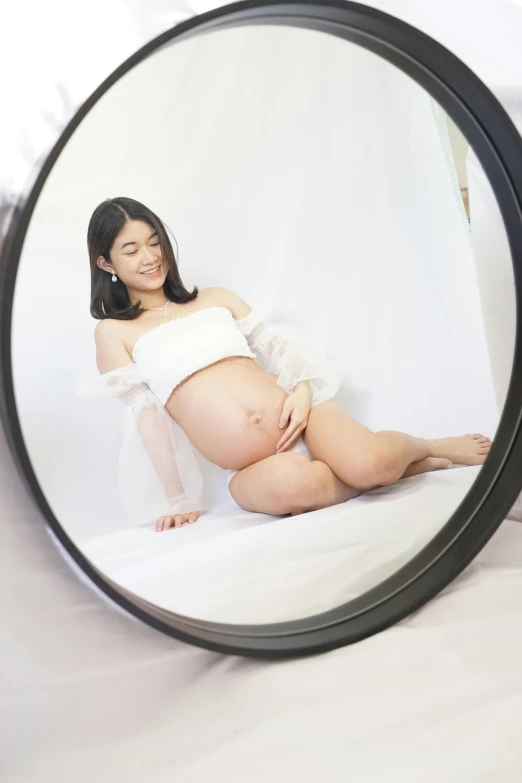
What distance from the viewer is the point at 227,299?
3.45 ft

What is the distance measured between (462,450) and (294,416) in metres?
0.27

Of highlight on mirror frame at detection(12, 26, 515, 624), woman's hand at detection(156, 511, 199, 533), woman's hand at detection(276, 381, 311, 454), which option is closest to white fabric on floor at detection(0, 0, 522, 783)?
highlight on mirror frame at detection(12, 26, 515, 624)

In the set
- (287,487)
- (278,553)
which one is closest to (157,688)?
(278,553)

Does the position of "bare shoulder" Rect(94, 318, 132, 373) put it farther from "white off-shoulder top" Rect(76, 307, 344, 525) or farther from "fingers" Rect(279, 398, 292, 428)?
"fingers" Rect(279, 398, 292, 428)

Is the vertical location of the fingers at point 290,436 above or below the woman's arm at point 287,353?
below

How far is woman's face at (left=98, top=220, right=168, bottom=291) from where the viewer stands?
3.12 feet

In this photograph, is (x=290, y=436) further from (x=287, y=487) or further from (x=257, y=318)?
(x=257, y=318)

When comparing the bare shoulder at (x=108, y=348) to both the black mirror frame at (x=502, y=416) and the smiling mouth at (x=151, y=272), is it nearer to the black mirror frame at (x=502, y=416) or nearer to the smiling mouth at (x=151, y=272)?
the smiling mouth at (x=151, y=272)

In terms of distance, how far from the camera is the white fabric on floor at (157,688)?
521mm

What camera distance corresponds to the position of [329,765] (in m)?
0.52

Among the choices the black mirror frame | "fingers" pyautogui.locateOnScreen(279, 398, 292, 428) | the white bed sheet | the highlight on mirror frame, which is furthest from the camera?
"fingers" pyautogui.locateOnScreen(279, 398, 292, 428)

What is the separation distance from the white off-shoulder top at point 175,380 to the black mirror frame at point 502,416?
336mm

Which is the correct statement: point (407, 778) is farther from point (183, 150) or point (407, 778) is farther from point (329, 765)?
point (183, 150)

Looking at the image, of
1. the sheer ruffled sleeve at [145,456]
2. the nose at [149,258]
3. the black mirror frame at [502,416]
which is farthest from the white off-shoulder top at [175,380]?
the black mirror frame at [502,416]
